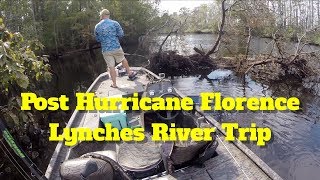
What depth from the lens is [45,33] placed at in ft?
106

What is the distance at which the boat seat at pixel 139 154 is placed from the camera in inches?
192

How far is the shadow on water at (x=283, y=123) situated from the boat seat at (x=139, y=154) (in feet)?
10.7

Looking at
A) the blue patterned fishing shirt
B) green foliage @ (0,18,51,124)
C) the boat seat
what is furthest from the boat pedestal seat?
the blue patterned fishing shirt

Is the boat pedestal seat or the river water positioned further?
the river water

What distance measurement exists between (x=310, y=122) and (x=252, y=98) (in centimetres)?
320

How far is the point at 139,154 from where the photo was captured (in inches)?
212

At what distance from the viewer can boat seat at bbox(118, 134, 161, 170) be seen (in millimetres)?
4880

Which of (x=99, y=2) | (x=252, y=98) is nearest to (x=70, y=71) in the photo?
(x=252, y=98)

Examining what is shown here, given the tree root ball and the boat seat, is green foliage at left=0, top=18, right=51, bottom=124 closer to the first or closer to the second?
the boat seat

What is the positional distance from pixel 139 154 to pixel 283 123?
582 centimetres

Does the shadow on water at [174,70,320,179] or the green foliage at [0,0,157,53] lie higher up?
the green foliage at [0,0,157,53]

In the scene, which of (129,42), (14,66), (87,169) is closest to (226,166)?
(87,169)

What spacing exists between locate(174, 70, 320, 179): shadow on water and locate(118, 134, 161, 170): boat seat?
3273 millimetres

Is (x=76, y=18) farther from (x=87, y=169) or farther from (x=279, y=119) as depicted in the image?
(x=87, y=169)
